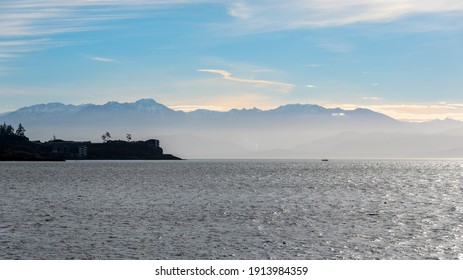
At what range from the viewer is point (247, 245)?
6706 cm

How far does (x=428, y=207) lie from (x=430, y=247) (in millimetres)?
49194

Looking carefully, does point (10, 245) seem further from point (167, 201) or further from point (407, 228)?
point (167, 201)

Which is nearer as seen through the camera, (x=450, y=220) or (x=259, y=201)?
(x=450, y=220)

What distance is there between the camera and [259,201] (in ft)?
416

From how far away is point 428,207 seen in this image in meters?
113
